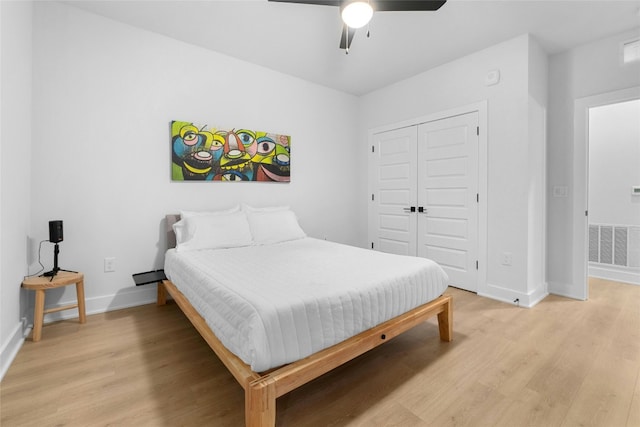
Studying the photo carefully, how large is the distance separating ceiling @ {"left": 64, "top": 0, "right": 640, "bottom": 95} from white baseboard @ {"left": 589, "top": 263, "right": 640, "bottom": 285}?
276 cm

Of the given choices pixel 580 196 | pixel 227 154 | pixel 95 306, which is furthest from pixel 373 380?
pixel 580 196

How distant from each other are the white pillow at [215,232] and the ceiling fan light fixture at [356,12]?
202cm

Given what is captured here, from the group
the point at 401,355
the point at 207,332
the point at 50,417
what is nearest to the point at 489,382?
the point at 401,355

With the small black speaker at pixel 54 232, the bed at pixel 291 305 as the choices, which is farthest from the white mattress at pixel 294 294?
the small black speaker at pixel 54 232

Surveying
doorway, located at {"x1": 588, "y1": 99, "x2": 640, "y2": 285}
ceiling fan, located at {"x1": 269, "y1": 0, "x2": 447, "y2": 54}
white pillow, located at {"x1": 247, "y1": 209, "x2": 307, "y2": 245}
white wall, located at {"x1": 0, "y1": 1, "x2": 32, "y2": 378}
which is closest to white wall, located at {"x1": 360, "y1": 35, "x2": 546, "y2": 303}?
ceiling fan, located at {"x1": 269, "y1": 0, "x2": 447, "y2": 54}

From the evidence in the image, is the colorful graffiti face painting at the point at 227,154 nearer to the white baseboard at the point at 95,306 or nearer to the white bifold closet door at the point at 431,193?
the white baseboard at the point at 95,306

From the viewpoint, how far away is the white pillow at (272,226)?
10.2 ft

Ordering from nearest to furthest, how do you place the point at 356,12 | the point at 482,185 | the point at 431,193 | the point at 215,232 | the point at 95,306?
the point at 356,12
the point at 95,306
the point at 215,232
the point at 482,185
the point at 431,193

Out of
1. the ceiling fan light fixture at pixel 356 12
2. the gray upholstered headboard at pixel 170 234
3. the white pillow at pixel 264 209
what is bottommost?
the gray upholstered headboard at pixel 170 234

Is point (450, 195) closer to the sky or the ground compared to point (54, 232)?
closer to the sky

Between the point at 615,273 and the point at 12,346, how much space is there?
602 cm

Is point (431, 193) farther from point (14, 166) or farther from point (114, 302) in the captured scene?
point (14, 166)

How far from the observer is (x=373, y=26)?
2.75m

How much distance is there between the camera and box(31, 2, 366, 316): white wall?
2.46 metres
